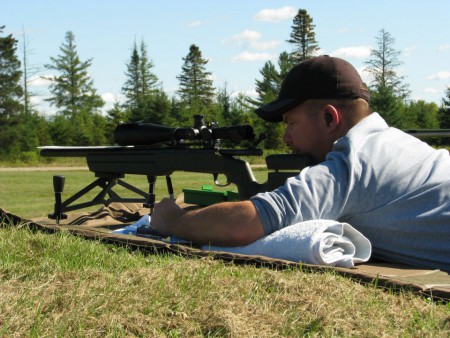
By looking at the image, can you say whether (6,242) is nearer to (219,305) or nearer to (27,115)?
(219,305)

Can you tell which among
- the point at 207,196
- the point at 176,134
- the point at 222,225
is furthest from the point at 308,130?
the point at 207,196

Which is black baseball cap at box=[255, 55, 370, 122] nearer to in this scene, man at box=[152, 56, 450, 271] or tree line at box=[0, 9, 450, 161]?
man at box=[152, 56, 450, 271]

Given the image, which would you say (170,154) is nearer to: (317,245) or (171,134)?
(171,134)

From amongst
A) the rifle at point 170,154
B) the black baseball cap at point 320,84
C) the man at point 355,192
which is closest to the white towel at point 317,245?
the man at point 355,192

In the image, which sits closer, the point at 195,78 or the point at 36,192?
the point at 36,192

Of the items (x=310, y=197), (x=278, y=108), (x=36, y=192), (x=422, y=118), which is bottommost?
(x=36, y=192)

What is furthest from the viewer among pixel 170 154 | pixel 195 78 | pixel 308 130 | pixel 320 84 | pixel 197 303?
pixel 195 78

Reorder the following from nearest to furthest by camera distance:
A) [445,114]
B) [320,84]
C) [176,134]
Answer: [320,84] → [176,134] → [445,114]

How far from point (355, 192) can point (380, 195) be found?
13 centimetres

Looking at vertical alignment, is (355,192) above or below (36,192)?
above

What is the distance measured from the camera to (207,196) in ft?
21.2

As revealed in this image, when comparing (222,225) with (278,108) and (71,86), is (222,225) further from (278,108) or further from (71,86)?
(71,86)

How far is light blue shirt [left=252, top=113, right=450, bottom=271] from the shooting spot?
10.7ft

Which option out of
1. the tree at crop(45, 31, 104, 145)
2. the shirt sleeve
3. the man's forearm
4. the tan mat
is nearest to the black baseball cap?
the shirt sleeve
